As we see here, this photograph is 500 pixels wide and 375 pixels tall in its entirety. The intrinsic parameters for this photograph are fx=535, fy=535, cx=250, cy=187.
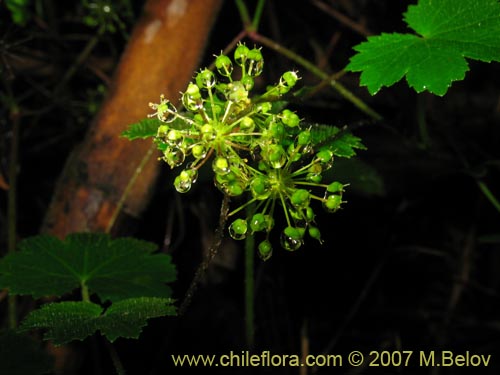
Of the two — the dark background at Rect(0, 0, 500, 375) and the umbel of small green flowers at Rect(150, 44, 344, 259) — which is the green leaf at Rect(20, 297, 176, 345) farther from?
the dark background at Rect(0, 0, 500, 375)

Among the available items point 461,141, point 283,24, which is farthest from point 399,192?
point 283,24

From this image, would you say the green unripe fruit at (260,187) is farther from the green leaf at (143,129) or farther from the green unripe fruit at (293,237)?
the green leaf at (143,129)

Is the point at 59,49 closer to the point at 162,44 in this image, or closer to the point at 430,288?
the point at 162,44

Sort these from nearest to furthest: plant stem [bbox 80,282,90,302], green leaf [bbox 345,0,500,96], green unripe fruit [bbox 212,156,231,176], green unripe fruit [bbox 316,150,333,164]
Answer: green unripe fruit [bbox 212,156,231,176]
green unripe fruit [bbox 316,150,333,164]
green leaf [bbox 345,0,500,96]
plant stem [bbox 80,282,90,302]

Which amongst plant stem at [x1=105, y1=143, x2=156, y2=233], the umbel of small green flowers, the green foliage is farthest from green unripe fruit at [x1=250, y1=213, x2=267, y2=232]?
the green foliage

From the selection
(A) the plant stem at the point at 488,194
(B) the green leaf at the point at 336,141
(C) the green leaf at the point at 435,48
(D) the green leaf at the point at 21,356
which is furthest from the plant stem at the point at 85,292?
(A) the plant stem at the point at 488,194

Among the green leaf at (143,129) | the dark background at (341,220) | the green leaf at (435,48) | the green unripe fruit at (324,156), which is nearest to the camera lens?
the green unripe fruit at (324,156)
